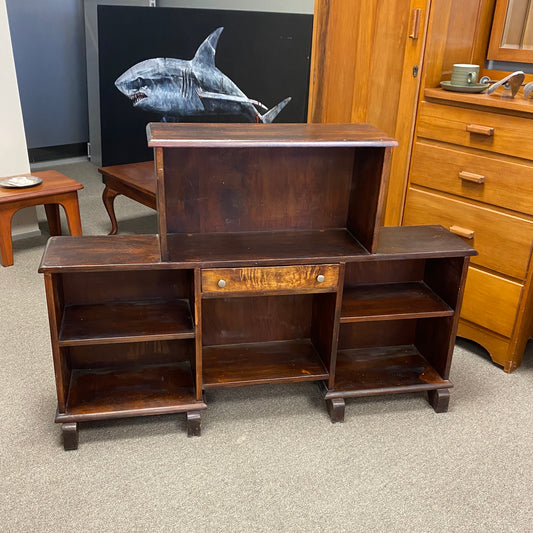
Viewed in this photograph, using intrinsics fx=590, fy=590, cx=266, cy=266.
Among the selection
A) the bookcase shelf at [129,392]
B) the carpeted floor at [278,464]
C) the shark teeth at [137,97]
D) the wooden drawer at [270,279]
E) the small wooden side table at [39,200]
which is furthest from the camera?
the shark teeth at [137,97]

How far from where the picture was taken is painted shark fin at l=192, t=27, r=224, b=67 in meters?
4.26

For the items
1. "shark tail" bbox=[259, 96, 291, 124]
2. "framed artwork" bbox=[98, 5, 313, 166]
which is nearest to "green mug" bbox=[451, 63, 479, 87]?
"framed artwork" bbox=[98, 5, 313, 166]

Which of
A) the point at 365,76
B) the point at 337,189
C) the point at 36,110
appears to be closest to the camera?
the point at 337,189

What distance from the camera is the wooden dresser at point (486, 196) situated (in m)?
2.29

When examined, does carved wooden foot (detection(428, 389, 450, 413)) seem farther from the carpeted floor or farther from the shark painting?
the shark painting

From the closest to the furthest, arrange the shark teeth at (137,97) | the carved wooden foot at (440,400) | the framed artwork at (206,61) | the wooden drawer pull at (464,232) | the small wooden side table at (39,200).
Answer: the carved wooden foot at (440,400) < the wooden drawer pull at (464,232) < the small wooden side table at (39,200) < the framed artwork at (206,61) < the shark teeth at (137,97)

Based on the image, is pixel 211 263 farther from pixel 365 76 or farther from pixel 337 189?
pixel 365 76

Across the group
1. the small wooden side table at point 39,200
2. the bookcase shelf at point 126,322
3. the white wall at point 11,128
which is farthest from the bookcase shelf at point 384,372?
the white wall at point 11,128

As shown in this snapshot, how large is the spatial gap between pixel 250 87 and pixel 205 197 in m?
2.55

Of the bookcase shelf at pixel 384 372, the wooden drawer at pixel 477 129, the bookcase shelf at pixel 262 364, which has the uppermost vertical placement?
the wooden drawer at pixel 477 129

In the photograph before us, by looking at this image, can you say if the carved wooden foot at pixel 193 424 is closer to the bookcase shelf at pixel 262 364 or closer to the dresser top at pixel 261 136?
the bookcase shelf at pixel 262 364

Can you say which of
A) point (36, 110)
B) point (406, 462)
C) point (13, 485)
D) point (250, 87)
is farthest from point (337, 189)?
point (36, 110)

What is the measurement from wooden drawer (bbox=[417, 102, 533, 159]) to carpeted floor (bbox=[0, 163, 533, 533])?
3.13ft

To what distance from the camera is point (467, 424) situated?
220 centimetres
